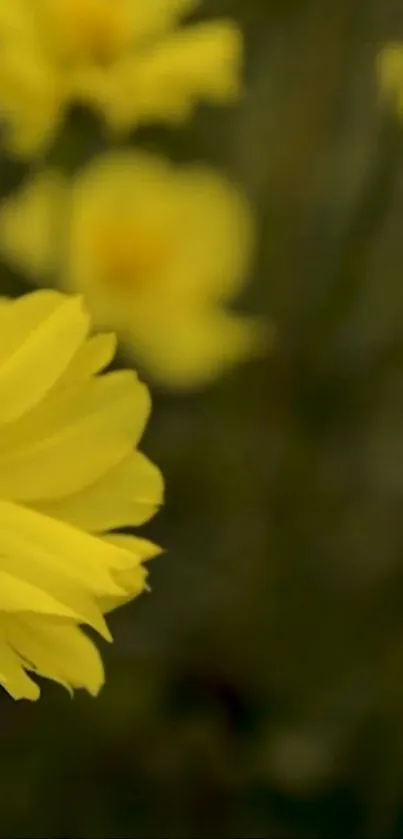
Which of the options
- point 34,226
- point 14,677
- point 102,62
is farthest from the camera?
point 34,226

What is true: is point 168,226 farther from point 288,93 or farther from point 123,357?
point 288,93

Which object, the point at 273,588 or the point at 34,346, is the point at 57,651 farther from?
the point at 273,588

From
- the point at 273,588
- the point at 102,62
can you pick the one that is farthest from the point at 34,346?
the point at 273,588

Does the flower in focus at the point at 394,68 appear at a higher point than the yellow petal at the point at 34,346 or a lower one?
higher

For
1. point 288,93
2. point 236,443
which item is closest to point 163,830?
point 236,443

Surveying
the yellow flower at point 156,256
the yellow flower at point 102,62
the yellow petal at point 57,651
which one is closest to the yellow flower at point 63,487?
the yellow petal at point 57,651

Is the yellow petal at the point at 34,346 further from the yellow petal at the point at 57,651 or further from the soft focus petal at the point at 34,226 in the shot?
the soft focus petal at the point at 34,226
